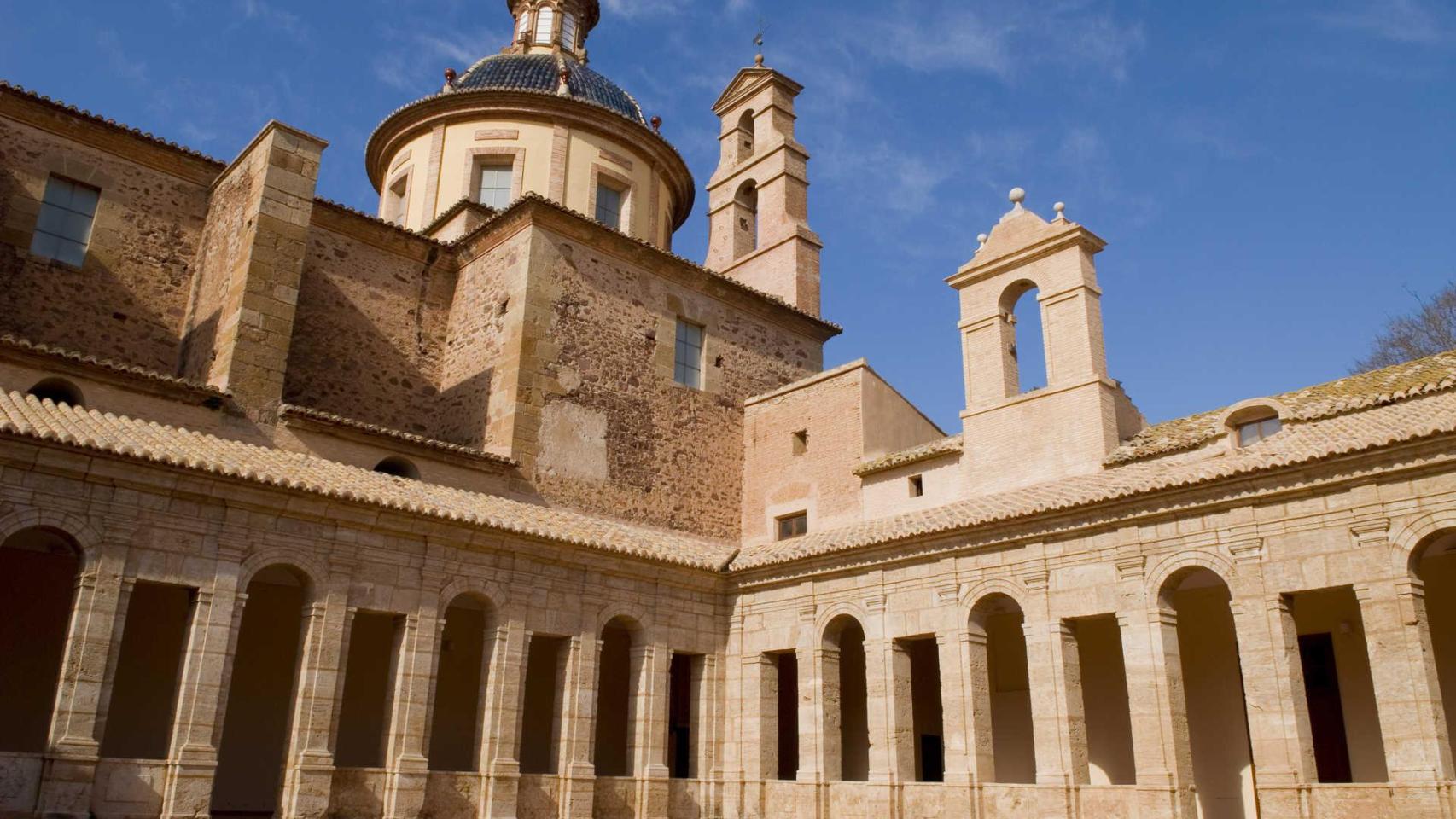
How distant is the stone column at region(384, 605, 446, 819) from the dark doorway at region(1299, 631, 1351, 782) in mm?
9655

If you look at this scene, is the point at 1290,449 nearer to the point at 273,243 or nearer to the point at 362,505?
the point at 362,505

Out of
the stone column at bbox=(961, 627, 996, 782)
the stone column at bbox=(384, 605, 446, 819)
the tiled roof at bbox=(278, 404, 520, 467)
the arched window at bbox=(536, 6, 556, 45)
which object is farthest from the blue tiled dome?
the stone column at bbox=(961, 627, 996, 782)

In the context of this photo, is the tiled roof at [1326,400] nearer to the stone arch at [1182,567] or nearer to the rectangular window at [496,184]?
the stone arch at [1182,567]

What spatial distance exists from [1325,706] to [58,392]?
1452 centimetres

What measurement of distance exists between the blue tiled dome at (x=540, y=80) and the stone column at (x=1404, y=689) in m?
15.5

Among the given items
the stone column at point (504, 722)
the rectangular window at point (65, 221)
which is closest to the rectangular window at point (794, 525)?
the stone column at point (504, 722)

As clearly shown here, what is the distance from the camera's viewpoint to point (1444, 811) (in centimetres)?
862

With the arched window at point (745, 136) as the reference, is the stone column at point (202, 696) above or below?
below

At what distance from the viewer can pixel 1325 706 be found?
12.3 m

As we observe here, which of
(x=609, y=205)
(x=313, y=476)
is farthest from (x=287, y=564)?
(x=609, y=205)

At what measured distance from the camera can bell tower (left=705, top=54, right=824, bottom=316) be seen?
20.4 m

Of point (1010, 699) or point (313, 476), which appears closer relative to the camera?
point (313, 476)

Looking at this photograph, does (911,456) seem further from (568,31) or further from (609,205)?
(568,31)

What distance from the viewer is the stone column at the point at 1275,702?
9586mm
